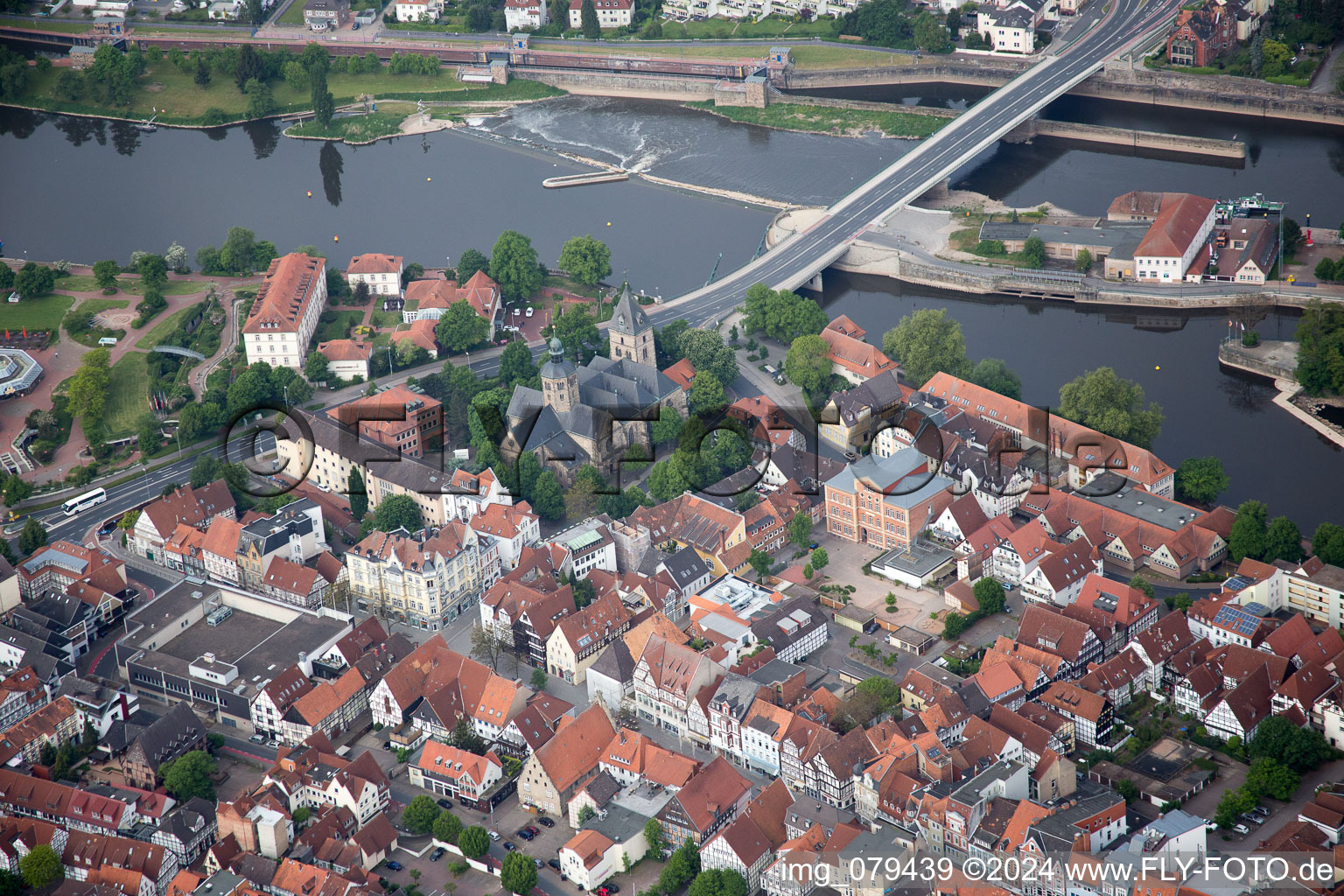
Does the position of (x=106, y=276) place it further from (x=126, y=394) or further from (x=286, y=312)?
(x=286, y=312)

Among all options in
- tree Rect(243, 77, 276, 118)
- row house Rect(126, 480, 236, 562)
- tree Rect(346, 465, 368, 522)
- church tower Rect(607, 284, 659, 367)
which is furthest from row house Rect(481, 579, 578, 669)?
tree Rect(243, 77, 276, 118)

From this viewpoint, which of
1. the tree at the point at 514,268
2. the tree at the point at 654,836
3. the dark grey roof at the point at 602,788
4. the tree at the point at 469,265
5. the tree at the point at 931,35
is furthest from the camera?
the tree at the point at 931,35

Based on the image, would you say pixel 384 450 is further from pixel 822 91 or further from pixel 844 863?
pixel 822 91

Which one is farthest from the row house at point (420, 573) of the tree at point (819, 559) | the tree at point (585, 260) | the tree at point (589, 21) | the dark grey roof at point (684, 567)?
the tree at point (589, 21)

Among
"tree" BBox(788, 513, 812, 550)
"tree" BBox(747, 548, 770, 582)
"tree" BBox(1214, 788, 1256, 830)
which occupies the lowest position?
"tree" BBox(1214, 788, 1256, 830)

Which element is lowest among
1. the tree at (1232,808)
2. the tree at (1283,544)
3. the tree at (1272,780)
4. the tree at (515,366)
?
the tree at (1232,808)

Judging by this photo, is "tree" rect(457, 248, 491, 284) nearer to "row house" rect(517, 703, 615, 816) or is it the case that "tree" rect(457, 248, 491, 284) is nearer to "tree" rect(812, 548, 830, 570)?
"tree" rect(812, 548, 830, 570)

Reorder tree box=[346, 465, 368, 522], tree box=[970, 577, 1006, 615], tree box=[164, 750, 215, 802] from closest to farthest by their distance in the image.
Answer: tree box=[164, 750, 215, 802] → tree box=[970, 577, 1006, 615] → tree box=[346, 465, 368, 522]

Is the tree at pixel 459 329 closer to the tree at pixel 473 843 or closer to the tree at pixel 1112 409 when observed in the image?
the tree at pixel 1112 409
